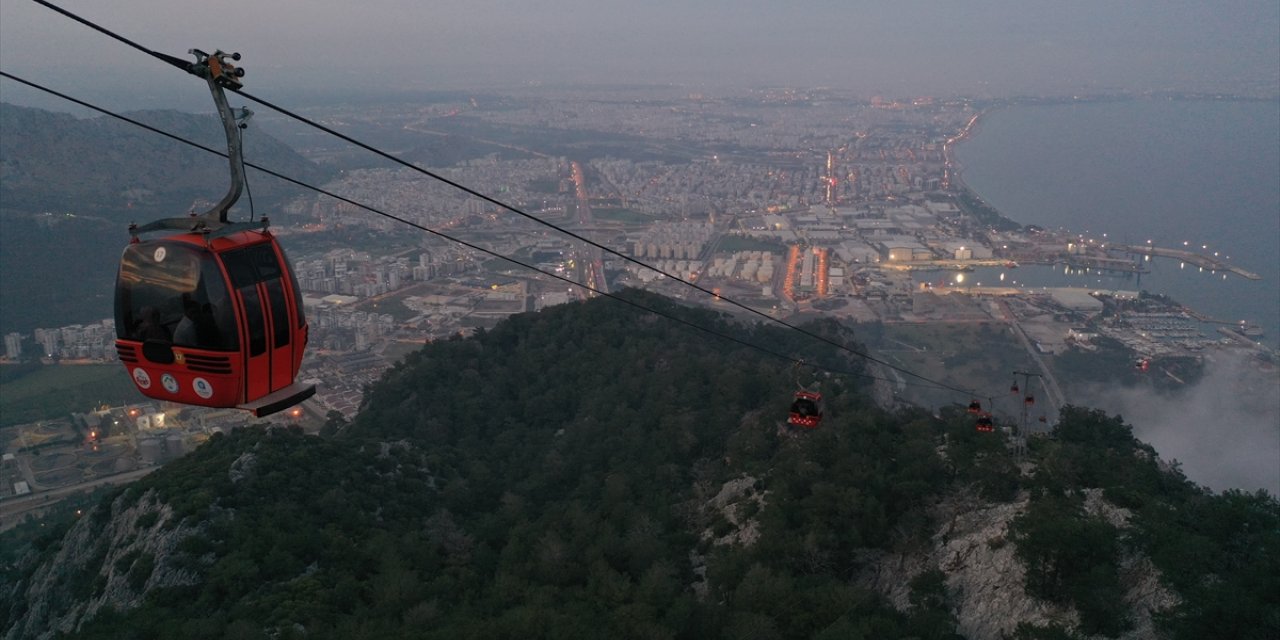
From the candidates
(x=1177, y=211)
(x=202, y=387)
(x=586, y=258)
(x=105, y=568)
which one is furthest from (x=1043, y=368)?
(x=1177, y=211)

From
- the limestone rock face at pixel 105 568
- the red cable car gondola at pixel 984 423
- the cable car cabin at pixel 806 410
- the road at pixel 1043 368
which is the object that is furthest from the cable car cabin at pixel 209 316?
the road at pixel 1043 368

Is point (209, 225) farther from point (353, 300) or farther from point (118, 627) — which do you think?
point (353, 300)

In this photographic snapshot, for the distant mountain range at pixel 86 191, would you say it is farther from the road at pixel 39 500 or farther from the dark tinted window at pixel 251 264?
the dark tinted window at pixel 251 264

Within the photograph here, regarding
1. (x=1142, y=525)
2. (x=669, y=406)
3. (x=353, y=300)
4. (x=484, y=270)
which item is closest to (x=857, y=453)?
(x=1142, y=525)

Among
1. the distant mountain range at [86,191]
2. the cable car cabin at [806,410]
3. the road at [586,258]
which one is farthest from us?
the road at [586,258]

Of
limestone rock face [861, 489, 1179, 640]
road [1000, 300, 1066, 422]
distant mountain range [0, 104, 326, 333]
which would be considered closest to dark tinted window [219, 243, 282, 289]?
limestone rock face [861, 489, 1179, 640]

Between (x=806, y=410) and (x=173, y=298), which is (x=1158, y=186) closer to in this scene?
(x=806, y=410)
